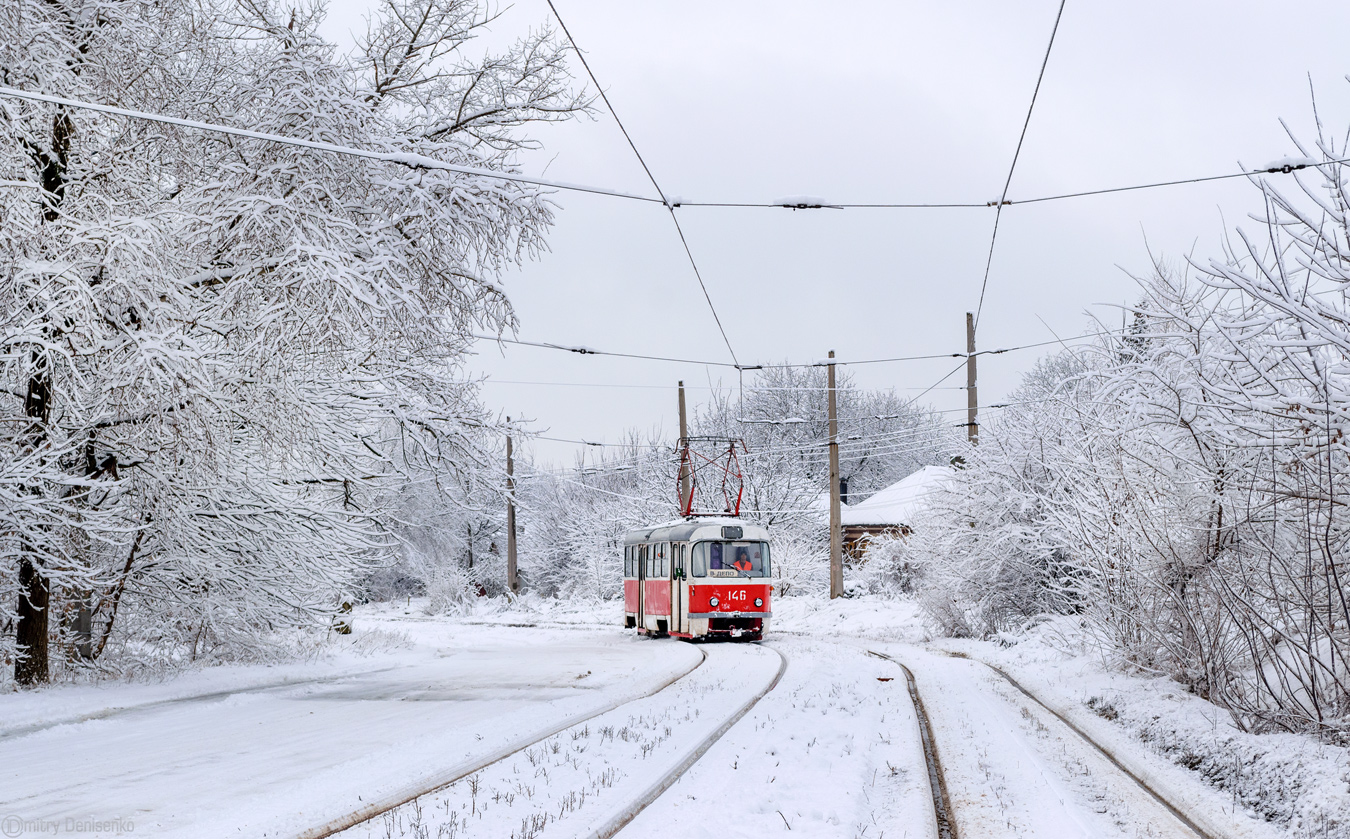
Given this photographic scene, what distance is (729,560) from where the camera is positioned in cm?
2545

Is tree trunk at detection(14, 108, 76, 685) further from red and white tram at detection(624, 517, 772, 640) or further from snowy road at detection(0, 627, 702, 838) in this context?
red and white tram at detection(624, 517, 772, 640)

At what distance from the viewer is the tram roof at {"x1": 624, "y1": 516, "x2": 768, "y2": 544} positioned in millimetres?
25500

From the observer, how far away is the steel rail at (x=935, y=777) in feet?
22.2

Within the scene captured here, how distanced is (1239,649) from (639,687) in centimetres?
771

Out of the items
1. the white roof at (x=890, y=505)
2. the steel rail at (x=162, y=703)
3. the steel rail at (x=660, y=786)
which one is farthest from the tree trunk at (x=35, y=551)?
the white roof at (x=890, y=505)

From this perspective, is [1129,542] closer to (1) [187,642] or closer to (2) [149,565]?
(2) [149,565]

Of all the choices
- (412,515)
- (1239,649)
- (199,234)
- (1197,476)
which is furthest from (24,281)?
(412,515)

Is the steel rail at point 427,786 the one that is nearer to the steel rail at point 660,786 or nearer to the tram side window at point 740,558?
the steel rail at point 660,786

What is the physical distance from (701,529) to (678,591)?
173 cm

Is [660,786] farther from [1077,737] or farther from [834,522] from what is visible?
[834,522]

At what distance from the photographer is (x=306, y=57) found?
11.4 m

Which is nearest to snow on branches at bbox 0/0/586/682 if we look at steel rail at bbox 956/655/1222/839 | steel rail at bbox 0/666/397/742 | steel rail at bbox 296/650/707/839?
steel rail at bbox 0/666/397/742

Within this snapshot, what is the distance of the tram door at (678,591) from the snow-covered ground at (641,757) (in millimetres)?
8602

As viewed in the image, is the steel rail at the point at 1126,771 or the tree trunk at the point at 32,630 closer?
the steel rail at the point at 1126,771
